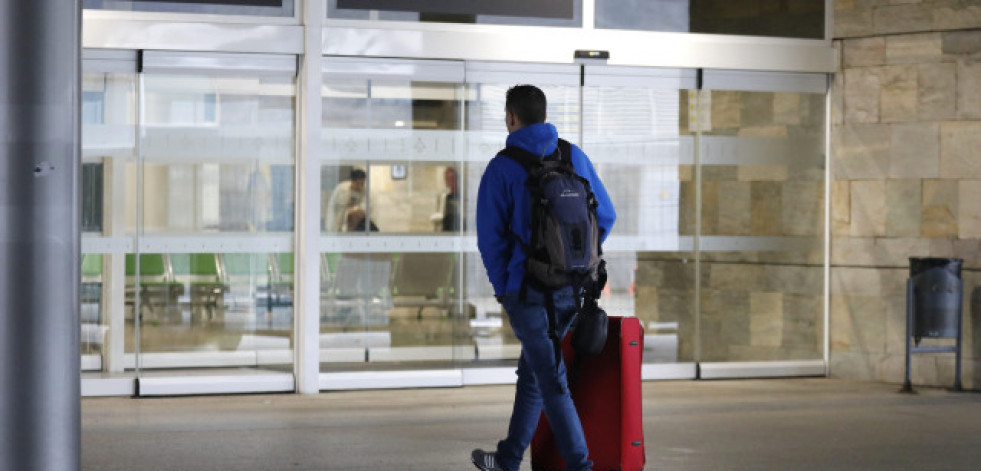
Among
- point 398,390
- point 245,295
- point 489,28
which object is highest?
point 489,28

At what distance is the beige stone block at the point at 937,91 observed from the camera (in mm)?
11211

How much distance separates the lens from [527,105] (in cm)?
622

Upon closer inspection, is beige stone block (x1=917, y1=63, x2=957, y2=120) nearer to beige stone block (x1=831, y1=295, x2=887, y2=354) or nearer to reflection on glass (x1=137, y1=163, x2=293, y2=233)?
beige stone block (x1=831, y1=295, x2=887, y2=354)

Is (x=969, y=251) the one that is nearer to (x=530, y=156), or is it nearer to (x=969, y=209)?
(x=969, y=209)


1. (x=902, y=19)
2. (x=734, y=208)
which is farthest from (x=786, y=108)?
(x=902, y=19)

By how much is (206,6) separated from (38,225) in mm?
6272

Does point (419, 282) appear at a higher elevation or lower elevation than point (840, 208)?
lower

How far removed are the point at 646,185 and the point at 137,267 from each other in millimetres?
4130

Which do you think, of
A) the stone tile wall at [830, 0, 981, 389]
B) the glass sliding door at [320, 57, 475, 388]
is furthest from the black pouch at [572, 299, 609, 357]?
the stone tile wall at [830, 0, 981, 389]

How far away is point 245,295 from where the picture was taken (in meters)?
10.8

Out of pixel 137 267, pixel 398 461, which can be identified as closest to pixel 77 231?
pixel 398 461

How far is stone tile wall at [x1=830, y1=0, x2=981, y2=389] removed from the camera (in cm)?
1115

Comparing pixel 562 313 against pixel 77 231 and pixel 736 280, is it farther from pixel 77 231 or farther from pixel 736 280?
pixel 736 280

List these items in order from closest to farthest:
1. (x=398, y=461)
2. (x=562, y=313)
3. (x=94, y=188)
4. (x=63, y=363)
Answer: (x=63, y=363), (x=562, y=313), (x=398, y=461), (x=94, y=188)
